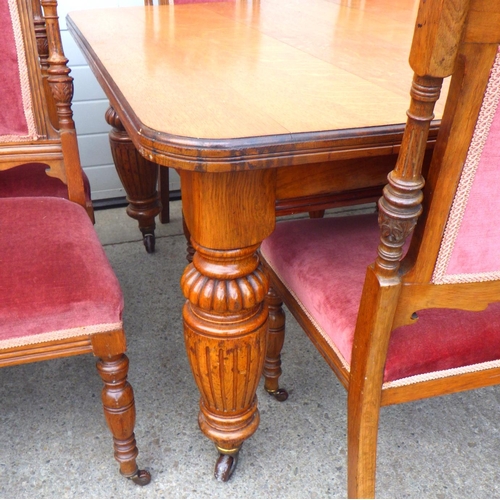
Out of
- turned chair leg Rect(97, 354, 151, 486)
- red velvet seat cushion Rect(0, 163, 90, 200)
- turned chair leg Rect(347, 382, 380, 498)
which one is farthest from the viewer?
red velvet seat cushion Rect(0, 163, 90, 200)

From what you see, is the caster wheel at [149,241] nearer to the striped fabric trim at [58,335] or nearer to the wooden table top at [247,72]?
the wooden table top at [247,72]

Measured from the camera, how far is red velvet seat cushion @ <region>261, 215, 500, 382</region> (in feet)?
2.67

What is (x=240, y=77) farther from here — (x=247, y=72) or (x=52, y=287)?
(x=52, y=287)

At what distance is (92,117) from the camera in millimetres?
2262

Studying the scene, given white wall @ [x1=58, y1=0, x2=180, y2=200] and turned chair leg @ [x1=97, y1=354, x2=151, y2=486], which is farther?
white wall @ [x1=58, y1=0, x2=180, y2=200]

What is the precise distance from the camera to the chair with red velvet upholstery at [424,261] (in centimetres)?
54

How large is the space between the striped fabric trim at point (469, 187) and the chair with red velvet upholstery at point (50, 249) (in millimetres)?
539

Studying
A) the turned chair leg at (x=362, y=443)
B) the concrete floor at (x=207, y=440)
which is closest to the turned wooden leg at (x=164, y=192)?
the concrete floor at (x=207, y=440)

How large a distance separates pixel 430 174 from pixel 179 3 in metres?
1.53

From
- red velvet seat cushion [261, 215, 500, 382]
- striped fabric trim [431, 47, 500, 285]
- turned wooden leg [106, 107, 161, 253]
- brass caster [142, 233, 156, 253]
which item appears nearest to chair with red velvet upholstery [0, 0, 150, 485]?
red velvet seat cushion [261, 215, 500, 382]

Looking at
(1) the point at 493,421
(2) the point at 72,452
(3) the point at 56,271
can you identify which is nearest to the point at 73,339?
(3) the point at 56,271

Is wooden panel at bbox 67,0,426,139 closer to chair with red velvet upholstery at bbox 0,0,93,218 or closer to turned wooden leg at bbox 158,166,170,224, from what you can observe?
chair with red velvet upholstery at bbox 0,0,93,218

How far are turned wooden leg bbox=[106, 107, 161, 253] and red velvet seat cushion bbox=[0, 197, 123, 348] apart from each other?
744 millimetres

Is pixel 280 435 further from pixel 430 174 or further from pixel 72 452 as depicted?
pixel 430 174
